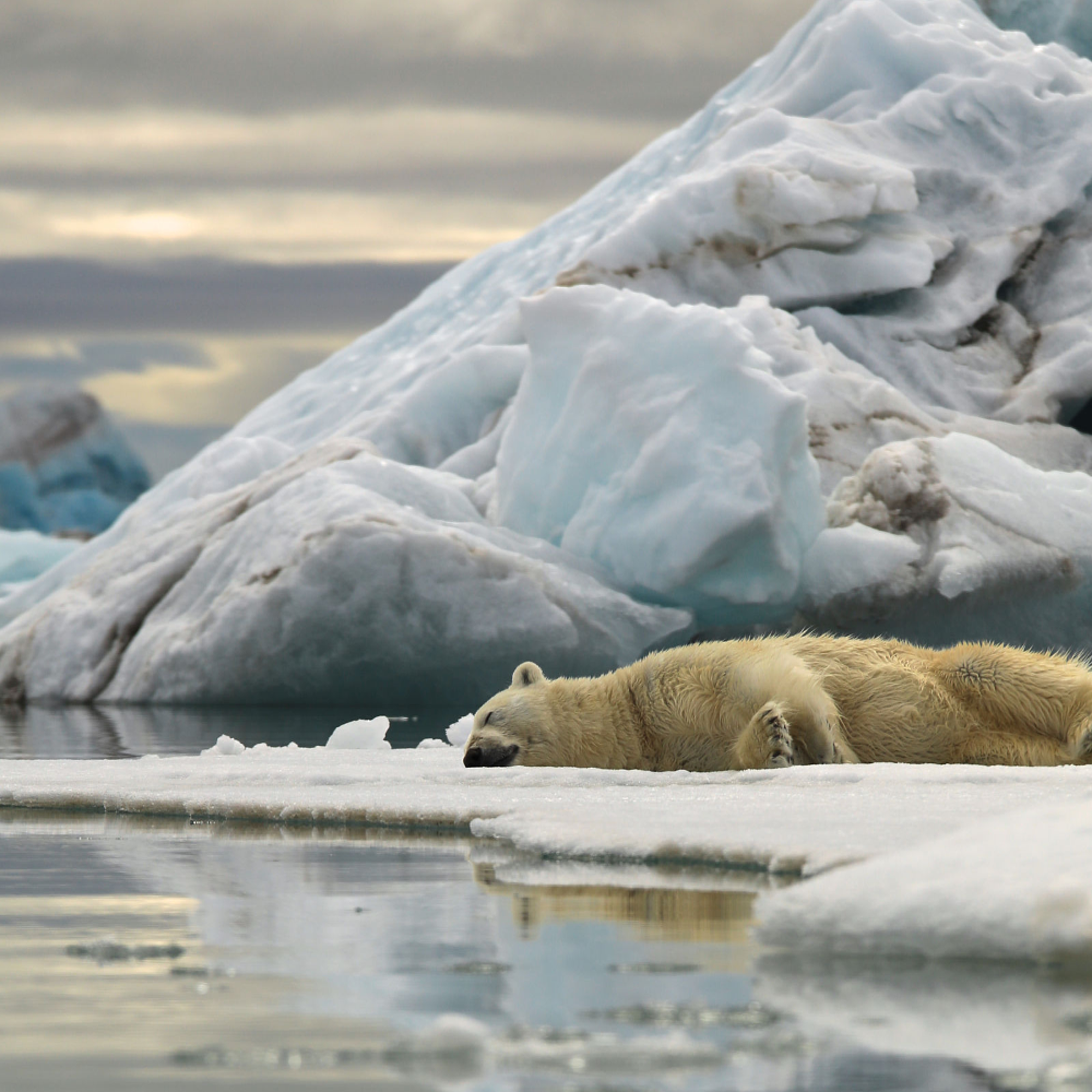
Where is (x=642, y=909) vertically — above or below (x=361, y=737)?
above

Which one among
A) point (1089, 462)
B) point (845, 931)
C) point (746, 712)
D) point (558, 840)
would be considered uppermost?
point (845, 931)

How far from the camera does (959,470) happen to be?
46.6 feet

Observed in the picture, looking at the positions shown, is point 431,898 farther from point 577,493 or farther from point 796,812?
point 577,493

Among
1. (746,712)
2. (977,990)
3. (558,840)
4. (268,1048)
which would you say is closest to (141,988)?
(268,1048)

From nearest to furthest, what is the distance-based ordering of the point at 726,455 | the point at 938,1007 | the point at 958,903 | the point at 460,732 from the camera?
1. the point at 938,1007
2. the point at 958,903
3. the point at 460,732
4. the point at 726,455

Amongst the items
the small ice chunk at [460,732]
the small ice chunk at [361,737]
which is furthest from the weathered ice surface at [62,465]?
the small ice chunk at [460,732]

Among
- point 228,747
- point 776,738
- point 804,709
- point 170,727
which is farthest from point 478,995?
point 170,727

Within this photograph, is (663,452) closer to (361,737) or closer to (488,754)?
(361,737)

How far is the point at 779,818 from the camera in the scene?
405 centimetres

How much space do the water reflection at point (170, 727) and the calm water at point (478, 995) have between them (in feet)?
15.7

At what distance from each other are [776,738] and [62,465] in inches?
1882

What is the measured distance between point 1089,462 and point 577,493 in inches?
230

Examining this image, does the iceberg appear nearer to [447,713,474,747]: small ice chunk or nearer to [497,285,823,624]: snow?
[497,285,823,624]: snow

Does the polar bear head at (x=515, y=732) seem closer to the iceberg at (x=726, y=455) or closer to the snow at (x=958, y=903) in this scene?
the snow at (x=958, y=903)
